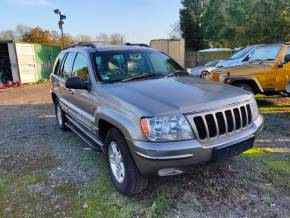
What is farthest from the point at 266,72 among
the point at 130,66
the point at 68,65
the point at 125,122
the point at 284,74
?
the point at 125,122

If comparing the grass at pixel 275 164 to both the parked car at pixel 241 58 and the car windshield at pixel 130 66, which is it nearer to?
the car windshield at pixel 130 66

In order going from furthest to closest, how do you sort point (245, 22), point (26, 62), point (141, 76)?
1. point (245, 22)
2. point (26, 62)
3. point (141, 76)

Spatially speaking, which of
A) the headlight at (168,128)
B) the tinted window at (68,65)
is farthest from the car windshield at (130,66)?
the headlight at (168,128)

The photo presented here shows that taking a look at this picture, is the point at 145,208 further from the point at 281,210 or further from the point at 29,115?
the point at 29,115

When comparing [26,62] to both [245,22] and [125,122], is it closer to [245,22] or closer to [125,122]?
[125,122]

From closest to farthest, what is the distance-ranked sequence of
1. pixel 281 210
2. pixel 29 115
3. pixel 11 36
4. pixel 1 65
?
pixel 281 210
pixel 29 115
pixel 1 65
pixel 11 36

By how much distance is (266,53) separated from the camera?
26.7 feet

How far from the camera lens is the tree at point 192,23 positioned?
35.3m

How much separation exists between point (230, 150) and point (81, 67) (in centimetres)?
269

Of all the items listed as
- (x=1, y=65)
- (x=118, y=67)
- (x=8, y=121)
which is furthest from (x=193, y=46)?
(x=118, y=67)

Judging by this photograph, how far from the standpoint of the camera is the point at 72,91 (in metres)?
4.80

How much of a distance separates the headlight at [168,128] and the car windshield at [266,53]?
6.27 metres

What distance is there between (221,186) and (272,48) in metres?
5.96

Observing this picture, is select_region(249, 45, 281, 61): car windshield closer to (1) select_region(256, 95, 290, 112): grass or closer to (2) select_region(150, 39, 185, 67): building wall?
(1) select_region(256, 95, 290, 112): grass
